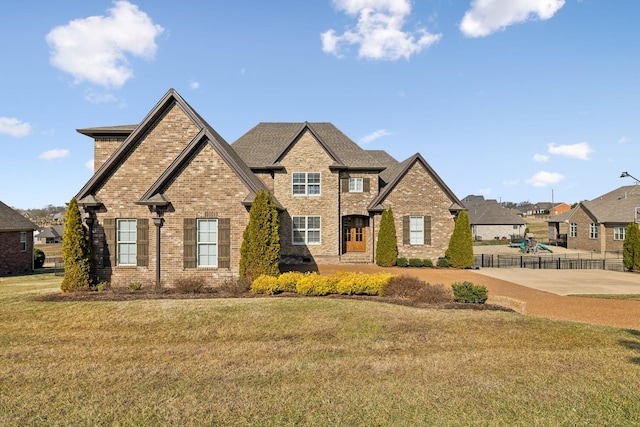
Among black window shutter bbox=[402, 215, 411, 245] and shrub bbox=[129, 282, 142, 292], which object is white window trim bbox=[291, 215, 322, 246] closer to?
black window shutter bbox=[402, 215, 411, 245]

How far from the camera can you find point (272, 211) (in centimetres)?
1491

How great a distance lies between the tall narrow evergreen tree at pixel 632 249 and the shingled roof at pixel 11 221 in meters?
45.2

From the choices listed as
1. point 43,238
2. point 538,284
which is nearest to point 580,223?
point 538,284

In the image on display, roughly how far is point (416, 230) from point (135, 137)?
18.3 meters

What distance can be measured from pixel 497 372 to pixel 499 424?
2.04m

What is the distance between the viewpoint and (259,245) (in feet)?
48.1

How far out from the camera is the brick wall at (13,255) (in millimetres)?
28578

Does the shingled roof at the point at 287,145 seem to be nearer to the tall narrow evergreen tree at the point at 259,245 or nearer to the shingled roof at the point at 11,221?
the tall narrow evergreen tree at the point at 259,245

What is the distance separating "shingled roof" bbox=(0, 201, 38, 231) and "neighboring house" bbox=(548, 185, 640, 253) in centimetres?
5630

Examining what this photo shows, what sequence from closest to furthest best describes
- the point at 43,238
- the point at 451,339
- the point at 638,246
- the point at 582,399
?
the point at 582,399, the point at 451,339, the point at 638,246, the point at 43,238

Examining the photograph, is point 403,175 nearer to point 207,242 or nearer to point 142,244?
point 207,242

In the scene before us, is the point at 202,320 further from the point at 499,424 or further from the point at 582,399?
the point at 582,399

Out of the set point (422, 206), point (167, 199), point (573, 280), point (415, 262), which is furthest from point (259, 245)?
point (573, 280)

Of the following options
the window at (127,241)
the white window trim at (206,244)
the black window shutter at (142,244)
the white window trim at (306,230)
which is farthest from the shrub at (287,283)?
the white window trim at (306,230)
